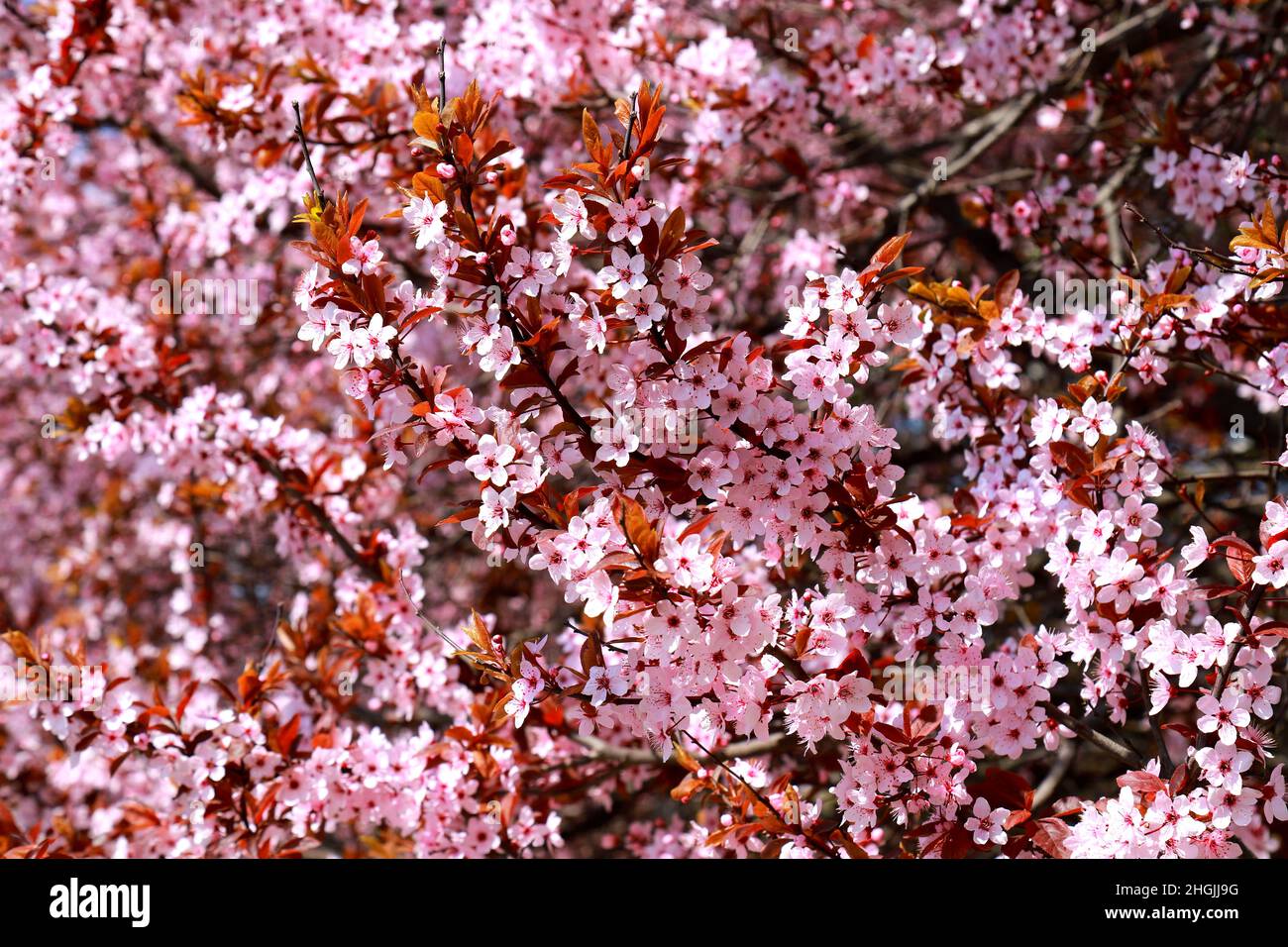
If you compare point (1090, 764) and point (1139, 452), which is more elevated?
point (1139, 452)

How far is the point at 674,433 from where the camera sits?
2301 mm

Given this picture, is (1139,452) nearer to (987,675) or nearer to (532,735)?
(987,675)

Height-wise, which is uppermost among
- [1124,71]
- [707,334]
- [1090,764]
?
[1124,71]

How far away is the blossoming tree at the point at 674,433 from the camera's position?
2.28m

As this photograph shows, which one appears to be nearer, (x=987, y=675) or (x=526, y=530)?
(x=526, y=530)

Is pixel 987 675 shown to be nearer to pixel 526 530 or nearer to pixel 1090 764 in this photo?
pixel 526 530

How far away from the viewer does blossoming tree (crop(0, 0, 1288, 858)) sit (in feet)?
7.48

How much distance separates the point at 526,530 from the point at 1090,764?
4.45 m

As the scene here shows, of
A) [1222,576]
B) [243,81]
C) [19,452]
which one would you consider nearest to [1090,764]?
[1222,576]

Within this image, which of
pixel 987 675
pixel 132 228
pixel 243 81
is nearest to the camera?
pixel 987 675

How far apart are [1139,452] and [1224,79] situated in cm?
218
